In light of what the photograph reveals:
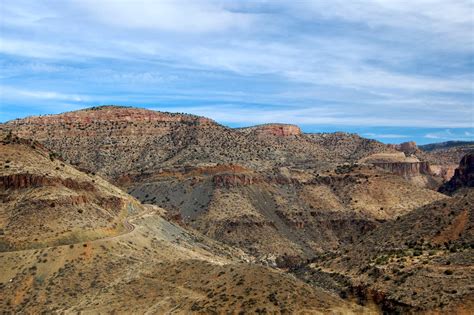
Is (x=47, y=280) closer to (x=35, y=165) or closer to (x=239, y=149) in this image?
(x=35, y=165)

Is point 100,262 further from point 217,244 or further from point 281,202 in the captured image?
point 281,202

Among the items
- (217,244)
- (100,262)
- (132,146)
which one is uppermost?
(132,146)

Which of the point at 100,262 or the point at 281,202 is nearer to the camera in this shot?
the point at 100,262

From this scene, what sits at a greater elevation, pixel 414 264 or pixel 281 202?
pixel 281 202

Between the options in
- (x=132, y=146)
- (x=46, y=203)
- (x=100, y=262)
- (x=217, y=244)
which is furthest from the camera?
(x=132, y=146)

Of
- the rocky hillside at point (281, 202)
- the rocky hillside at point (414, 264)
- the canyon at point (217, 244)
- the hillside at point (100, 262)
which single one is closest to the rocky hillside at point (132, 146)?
the rocky hillside at point (281, 202)

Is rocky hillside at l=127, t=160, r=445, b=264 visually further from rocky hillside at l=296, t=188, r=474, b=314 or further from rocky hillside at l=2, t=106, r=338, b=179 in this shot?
rocky hillside at l=296, t=188, r=474, b=314

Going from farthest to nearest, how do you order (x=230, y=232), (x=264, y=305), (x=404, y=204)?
(x=404, y=204), (x=230, y=232), (x=264, y=305)

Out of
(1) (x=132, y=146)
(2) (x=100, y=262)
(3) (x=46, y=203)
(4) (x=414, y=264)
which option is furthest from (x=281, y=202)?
(4) (x=414, y=264)

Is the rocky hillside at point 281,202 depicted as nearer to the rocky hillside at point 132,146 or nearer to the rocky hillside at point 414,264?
the rocky hillside at point 132,146

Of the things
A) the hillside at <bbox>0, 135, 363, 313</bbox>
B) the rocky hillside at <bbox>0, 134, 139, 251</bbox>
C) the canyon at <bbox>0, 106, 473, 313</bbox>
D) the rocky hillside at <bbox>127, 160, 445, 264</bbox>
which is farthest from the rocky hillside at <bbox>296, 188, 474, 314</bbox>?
the rocky hillside at <bbox>127, 160, 445, 264</bbox>

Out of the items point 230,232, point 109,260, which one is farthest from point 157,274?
point 230,232
